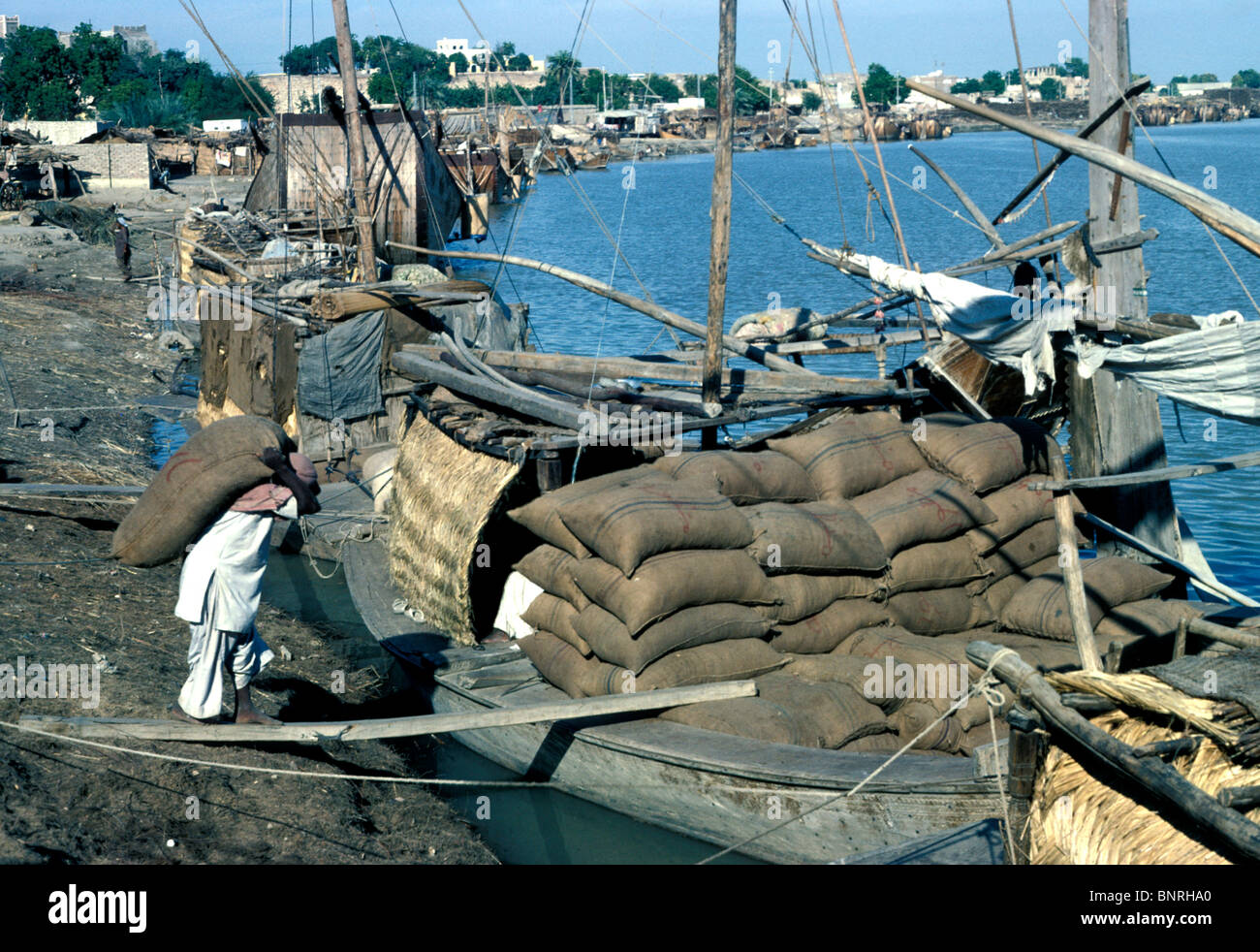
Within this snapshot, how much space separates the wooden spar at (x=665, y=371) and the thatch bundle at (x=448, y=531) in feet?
4.05

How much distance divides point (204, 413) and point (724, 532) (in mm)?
11605

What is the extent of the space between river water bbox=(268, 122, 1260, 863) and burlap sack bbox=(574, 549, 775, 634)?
1449mm

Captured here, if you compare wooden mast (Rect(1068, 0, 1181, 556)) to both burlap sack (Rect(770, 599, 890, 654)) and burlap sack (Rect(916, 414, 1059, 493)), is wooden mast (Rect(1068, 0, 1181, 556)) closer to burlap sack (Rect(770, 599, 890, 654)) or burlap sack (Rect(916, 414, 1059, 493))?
burlap sack (Rect(916, 414, 1059, 493))

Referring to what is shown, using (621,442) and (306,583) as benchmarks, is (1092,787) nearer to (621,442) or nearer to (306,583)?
(621,442)

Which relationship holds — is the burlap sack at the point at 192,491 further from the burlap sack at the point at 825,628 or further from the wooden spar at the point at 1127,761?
the wooden spar at the point at 1127,761

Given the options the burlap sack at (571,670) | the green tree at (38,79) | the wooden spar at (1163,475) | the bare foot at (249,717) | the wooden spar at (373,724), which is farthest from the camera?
the green tree at (38,79)

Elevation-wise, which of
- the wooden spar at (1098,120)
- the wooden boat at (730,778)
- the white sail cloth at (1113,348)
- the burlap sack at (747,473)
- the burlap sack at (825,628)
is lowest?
the wooden boat at (730,778)

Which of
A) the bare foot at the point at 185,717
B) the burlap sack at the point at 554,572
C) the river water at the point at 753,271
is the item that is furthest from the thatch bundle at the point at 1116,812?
the bare foot at the point at 185,717

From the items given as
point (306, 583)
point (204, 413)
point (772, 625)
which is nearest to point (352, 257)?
point (204, 413)

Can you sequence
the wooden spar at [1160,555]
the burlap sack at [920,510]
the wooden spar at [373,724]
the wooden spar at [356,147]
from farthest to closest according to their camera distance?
the wooden spar at [356,147], the wooden spar at [1160,555], the burlap sack at [920,510], the wooden spar at [373,724]

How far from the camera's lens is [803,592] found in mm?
7547

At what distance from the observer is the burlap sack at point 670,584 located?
22.6 feet

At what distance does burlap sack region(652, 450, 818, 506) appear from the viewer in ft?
25.3

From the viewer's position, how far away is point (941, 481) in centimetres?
829
